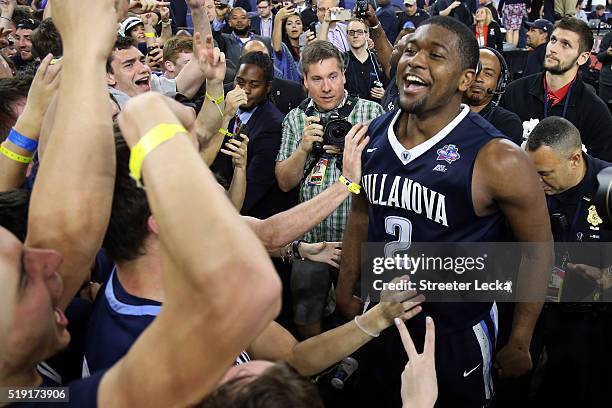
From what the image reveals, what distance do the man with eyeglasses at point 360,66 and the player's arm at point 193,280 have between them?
5340 millimetres

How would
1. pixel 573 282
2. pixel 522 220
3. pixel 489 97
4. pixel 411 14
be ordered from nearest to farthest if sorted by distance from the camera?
pixel 522 220 → pixel 573 282 → pixel 489 97 → pixel 411 14

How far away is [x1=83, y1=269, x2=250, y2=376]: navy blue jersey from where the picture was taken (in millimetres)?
1557

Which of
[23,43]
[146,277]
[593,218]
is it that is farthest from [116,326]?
[23,43]

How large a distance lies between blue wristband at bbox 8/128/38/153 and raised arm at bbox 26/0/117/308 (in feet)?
2.47

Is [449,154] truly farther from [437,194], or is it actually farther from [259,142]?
[259,142]

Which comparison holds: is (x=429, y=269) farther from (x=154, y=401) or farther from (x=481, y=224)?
(x=154, y=401)

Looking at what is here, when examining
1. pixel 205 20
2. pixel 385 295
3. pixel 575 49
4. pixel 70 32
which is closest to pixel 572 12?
pixel 575 49

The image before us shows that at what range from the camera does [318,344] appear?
6.55 feet

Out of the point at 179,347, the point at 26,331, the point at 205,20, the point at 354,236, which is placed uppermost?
the point at 205,20

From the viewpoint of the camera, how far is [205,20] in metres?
3.46

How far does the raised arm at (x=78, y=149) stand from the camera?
136 centimetres

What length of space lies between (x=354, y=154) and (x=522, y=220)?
2.45ft

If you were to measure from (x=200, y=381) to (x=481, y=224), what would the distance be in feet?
5.44

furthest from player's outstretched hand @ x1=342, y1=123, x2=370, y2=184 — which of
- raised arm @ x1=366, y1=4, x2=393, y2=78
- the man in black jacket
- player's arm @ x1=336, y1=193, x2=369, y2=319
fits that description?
the man in black jacket
